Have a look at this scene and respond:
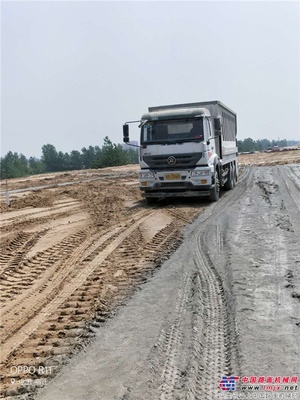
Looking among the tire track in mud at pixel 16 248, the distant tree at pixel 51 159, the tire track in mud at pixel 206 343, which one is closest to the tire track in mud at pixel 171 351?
the tire track in mud at pixel 206 343

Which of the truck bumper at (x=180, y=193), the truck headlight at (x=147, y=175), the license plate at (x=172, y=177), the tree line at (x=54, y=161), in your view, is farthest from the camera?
the tree line at (x=54, y=161)

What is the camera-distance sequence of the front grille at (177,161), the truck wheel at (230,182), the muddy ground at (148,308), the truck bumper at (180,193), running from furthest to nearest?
the truck wheel at (230,182)
the truck bumper at (180,193)
the front grille at (177,161)
the muddy ground at (148,308)

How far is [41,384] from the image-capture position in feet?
10.9

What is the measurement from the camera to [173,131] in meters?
12.5

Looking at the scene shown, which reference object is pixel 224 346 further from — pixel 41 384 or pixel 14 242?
pixel 14 242

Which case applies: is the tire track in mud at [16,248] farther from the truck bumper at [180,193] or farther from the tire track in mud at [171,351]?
the truck bumper at [180,193]

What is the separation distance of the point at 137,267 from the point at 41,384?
315 cm

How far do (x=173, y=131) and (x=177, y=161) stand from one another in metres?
0.96

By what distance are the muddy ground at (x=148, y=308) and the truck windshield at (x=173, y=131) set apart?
12.1 feet

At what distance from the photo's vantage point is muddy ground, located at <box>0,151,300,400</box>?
10.9 ft

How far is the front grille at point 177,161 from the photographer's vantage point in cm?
1233

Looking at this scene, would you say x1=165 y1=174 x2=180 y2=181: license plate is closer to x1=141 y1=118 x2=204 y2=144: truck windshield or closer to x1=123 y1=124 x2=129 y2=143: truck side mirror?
x1=141 y1=118 x2=204 y2=144: truck windshield

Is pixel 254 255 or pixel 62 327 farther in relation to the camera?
pixel 254 255

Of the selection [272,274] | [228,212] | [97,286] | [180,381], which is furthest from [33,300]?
[228,212]
